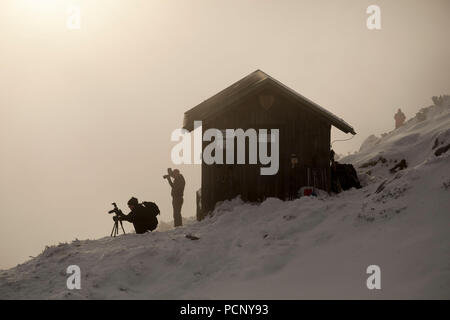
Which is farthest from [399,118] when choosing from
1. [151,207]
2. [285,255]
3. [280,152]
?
[285,255]

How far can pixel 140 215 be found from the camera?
1617 centimetres

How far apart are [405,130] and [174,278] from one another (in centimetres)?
2685

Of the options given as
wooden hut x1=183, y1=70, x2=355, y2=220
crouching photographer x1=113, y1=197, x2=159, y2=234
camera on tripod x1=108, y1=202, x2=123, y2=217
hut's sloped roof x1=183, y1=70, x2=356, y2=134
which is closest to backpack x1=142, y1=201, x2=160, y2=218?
crouching photographer x1=113, y1=197, x2=159, y2=234

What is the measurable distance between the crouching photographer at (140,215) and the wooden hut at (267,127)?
102 inches

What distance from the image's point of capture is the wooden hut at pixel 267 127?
1792 cm

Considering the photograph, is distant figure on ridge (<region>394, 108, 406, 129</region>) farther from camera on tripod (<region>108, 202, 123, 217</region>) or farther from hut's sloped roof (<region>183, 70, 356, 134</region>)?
camera on tripod (<region>108, 202, 123, 217</region>)

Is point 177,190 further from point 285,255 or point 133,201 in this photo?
point 285,255

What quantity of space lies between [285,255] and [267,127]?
7.74 m

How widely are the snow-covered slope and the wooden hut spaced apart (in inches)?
98.9

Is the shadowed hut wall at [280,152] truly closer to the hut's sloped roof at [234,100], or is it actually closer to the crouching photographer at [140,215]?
the hut's sloped roof at [234,100]

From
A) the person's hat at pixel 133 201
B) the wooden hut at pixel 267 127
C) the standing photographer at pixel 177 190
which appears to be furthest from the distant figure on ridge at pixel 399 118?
the person's hat at pixel 133 201

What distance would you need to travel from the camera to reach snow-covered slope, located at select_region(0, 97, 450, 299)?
9070mm
